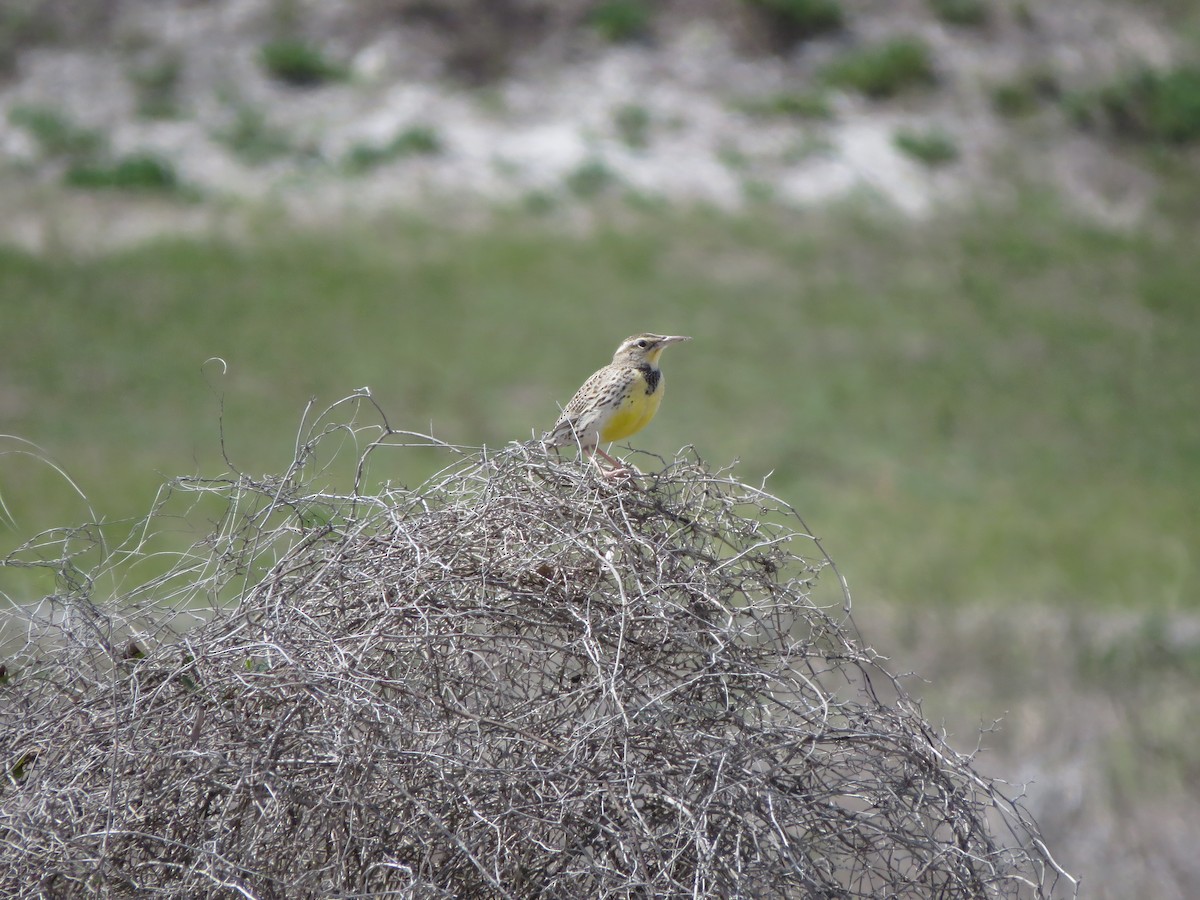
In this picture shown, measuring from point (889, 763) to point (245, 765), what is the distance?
237 centimetres

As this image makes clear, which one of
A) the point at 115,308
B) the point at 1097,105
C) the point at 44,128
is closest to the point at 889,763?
the point at 115,308

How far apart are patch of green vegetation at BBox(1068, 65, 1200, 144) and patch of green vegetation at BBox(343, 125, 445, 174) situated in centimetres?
1035

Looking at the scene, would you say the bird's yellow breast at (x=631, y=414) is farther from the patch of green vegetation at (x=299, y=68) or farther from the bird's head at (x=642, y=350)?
the patch of green vegetation at (x=299, y=68)

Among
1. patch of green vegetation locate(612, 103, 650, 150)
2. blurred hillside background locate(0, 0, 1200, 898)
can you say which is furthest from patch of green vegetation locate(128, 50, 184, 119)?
patch of green vegetation locate(612, 103, 650, 150)

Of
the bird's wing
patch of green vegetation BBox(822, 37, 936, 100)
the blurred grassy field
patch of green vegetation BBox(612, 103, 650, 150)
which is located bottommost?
the blurred grassy field

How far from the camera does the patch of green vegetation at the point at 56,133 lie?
2225 cm

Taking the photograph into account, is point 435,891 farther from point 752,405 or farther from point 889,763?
point 752,405

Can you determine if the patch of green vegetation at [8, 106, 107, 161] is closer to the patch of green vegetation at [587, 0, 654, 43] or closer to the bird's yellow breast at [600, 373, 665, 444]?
the patch of green vegetation at [587, 0, 654, 43]

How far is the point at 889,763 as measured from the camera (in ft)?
18.9

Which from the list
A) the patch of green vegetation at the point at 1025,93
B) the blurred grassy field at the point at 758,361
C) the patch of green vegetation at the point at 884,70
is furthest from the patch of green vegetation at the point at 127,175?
the patch of green vegetation at the point at 1025,93

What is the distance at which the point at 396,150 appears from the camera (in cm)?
2319

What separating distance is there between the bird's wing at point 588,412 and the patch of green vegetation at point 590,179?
54.3 feet

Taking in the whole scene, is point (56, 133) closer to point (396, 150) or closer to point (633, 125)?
point (396, 150)

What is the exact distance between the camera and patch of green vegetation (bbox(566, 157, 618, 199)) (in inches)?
913
